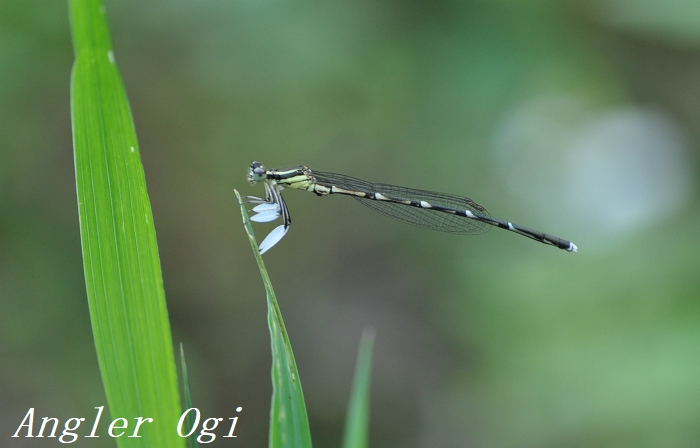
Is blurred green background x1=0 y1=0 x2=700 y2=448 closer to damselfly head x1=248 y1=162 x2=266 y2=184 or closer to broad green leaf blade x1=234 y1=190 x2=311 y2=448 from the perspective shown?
damselfly head x1=248 y1=162 x2=266 y2=184

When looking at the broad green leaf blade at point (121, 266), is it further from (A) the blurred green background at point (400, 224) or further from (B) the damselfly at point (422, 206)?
(B) the damselfly at point (422, 206)

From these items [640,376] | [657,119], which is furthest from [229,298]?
[657,119]

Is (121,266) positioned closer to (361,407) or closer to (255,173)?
(361,407)

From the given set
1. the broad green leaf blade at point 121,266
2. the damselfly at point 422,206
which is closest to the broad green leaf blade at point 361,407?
the broad green leaf blade at point 121,266

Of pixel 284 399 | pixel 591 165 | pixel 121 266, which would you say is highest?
pixel 591 165

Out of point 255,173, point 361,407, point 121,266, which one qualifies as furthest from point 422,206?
point 121,266

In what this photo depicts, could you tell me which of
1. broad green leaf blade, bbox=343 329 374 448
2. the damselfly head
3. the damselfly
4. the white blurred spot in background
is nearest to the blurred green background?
the white blurred spot in background
